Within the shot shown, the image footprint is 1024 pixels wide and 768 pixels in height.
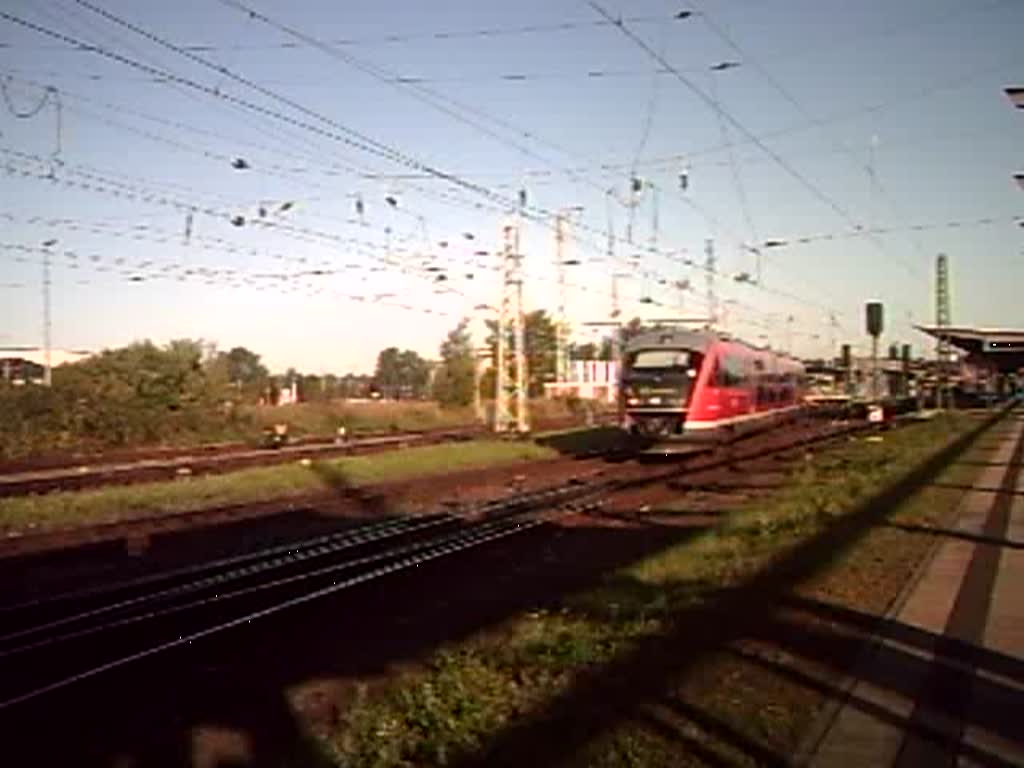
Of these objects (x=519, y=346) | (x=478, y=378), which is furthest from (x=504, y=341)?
(x=478, y=378)

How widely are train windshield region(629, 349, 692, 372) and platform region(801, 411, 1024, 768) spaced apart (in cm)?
1714

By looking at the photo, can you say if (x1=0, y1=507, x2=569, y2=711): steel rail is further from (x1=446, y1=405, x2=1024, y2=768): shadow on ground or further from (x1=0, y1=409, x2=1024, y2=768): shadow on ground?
(x1=446, y1=405, x2=1024, y2=768): shadow on ground

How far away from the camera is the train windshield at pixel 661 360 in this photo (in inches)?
1168

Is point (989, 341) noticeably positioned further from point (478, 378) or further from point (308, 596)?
point (308, 596)

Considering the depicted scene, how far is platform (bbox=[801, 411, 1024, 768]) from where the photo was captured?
6008mm

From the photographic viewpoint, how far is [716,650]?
8.62 m

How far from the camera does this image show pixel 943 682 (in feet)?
24.1

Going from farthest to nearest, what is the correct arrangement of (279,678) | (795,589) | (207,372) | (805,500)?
(207,372), (805,500), (795,589), (279,678)

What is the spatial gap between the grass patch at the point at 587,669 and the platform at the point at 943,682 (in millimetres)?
388

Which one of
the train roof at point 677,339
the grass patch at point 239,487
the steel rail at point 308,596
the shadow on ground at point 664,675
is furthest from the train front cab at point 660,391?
the shadow on ground at point 664,675

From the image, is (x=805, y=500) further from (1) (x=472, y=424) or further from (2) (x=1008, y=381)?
(2) (x=1008, y=381)

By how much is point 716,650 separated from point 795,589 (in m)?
2.87

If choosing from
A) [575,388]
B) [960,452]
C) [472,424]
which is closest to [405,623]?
[960,452]

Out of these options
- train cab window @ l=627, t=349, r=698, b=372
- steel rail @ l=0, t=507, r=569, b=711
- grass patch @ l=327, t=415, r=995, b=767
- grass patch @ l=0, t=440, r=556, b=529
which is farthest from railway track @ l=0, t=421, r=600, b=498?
grass patch @ l=327, t=415, r=995, b=767
